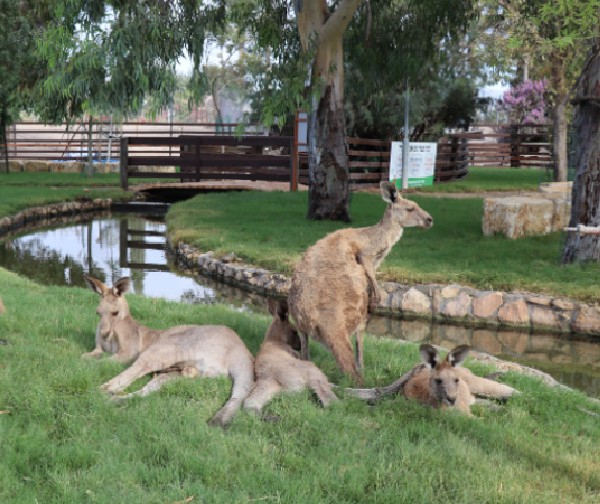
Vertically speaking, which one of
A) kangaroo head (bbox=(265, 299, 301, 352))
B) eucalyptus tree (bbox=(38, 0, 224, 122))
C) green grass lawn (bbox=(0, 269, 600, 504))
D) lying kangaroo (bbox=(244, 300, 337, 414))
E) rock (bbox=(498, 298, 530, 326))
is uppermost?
Result: eucalyptus tree (bbox=(38, 0, 224, 122))

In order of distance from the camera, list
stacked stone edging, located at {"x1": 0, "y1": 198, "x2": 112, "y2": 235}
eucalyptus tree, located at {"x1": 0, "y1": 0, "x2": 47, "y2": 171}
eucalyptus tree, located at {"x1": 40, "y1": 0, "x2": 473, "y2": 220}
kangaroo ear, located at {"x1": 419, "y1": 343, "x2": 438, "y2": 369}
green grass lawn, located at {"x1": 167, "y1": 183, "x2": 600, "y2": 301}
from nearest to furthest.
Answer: kangaroo ear, located at {"x1": 419, "y1": 343, "x2": 438, "y2": 369}, green grass lawn, located at {"x1": 167, "y1": 183, "x2": 600, "y2": 301}, eucalyptus tree, located at {"x1": 40, "y1": 0, "x2": 473, "y2": 220}, stacked stone edging, located at {"x1": 0, "y1": 198, "x2": 112, "y2": 235}, eucalyptus tree, located at {"x1": 0, "y1": 0, "x2": 47, "y2": 171}

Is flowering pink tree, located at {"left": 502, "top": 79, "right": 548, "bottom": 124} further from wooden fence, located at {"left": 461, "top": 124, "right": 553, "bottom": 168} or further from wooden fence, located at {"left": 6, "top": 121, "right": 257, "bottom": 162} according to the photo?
wooden fence, located at {"left": 6, "top": 121, "right": 257, "bottom": 162}

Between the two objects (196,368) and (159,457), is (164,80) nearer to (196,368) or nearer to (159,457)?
(196,368)

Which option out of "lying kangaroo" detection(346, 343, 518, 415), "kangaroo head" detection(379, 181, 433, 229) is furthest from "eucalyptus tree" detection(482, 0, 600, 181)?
"lying kangaroo" detection(346, 343, 518, 415)

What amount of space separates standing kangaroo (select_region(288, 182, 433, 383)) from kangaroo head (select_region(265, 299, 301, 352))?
0.21 meters

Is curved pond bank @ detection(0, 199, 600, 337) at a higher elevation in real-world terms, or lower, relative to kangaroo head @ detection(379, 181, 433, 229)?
lower

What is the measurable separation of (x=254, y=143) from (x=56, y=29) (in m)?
13.5

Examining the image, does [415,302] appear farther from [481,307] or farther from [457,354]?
[457,354]

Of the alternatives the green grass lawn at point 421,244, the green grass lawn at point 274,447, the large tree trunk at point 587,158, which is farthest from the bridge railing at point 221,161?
the green grass lawn at point 274,447

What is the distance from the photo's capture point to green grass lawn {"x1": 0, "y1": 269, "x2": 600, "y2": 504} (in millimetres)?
3955

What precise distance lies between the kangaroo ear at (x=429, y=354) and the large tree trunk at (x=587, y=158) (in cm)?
699

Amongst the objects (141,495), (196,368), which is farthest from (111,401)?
(141,495)

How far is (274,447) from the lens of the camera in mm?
4418

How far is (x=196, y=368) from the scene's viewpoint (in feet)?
18.1
